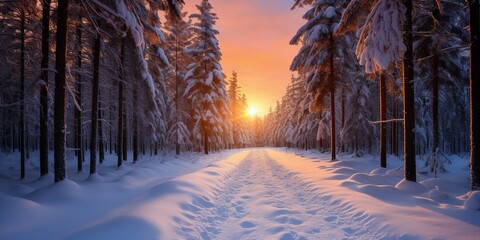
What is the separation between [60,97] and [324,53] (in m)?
15.6

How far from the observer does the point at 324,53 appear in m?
17.9

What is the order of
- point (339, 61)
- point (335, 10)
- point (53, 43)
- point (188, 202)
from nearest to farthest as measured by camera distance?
1. point (188, 202)
2. point (53, 43)
3. point (335, 10)
4. point (339, 61)

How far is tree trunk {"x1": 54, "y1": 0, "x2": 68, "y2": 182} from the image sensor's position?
8.06 metres

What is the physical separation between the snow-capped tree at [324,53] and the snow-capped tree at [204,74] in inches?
387

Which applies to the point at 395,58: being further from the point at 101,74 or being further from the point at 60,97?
the point at 101,74

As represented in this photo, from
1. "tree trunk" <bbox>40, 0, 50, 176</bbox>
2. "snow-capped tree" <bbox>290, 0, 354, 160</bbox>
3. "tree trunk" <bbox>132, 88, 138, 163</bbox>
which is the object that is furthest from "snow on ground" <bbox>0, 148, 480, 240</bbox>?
"snow-capped tree" <bbox>290, 0, 354, 160</bbox>

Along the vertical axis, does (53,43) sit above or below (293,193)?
above

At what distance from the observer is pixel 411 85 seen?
865 cm

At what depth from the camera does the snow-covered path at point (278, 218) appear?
16.2 ft

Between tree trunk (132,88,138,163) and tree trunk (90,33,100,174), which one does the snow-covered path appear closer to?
tree trunk (90,33,100,174)

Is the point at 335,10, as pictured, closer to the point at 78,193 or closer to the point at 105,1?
the point at 105,1

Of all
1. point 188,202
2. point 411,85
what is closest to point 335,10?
point 411,85

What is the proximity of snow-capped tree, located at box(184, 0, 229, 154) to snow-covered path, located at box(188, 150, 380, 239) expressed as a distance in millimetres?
18584

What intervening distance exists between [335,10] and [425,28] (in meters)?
5.20
